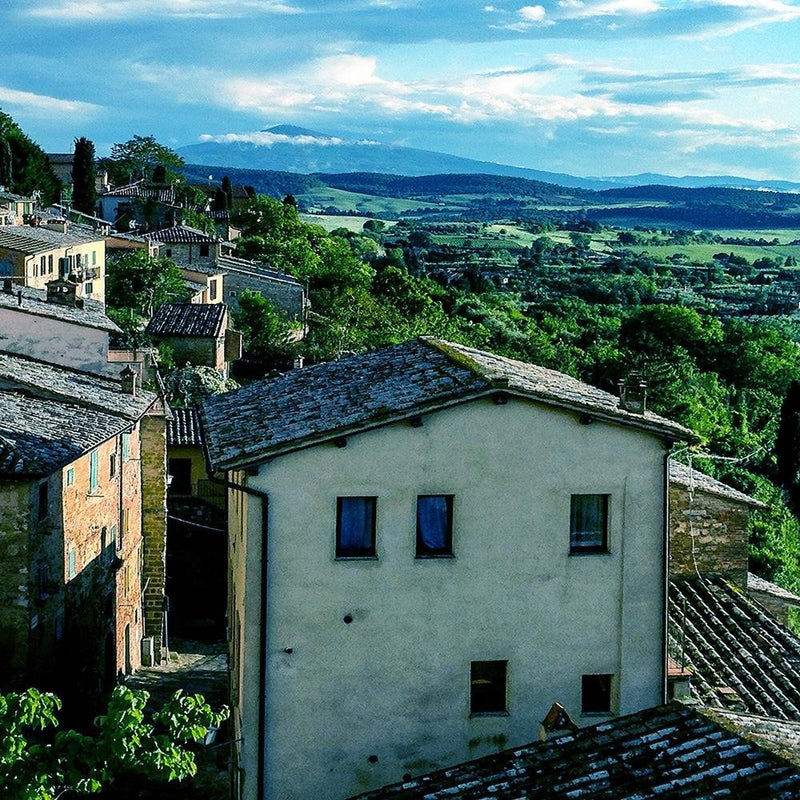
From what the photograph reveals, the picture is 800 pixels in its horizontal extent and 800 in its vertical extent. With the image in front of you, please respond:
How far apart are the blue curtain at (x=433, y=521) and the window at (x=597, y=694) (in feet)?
8.53

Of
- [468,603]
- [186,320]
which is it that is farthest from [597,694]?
[186,320]

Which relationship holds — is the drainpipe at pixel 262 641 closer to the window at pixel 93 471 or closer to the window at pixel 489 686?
the window at pixel 489 686

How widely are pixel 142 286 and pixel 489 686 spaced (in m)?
47.7

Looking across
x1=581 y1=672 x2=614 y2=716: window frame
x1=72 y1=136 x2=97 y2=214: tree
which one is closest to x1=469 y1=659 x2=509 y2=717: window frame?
x1=581 y1=672 x2=614 y2=716: window frame

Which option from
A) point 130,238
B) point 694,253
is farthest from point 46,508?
point 694,253

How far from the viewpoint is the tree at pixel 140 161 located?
11606cm

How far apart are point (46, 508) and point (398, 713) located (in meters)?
9.24

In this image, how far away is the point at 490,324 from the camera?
7419 centimetres

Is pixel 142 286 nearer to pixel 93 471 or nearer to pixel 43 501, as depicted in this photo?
pixel 93 471

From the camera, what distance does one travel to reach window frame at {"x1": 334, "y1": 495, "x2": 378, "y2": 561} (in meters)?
14.6

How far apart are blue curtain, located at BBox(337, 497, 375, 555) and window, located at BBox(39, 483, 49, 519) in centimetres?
843

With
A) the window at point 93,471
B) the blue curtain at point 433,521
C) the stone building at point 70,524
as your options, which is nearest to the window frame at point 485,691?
the blue curtain at point 433,521

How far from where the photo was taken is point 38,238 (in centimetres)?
5447

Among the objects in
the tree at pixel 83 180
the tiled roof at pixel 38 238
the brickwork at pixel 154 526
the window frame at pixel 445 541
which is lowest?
the brickwork at pixel 154 526
